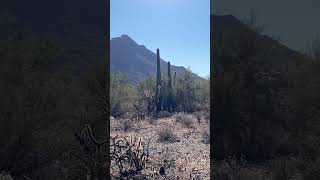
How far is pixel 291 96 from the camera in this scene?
1388cm

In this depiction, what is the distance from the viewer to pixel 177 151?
16.6 metres

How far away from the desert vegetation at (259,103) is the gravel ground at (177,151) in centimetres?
90

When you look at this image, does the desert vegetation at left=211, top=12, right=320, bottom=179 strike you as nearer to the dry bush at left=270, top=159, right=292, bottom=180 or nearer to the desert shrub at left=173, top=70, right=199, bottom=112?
the dry bush at left=270, top=159, right=292, bottom=180

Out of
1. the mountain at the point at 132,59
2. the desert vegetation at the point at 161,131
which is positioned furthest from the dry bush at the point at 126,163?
the mountain at the point at 132,59

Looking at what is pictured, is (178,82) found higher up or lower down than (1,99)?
higher up

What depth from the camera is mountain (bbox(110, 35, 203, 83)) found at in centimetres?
15514

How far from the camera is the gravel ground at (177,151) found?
12516 mm

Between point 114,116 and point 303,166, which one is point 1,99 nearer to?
point 303,166

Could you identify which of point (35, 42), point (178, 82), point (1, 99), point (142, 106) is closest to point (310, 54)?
point (35, 42)

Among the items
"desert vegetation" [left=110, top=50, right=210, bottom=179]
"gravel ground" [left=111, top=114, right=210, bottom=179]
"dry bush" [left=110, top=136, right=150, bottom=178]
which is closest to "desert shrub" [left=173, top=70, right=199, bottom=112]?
"desert vegetation" [left=110, top=50, right=210, bottom=179]

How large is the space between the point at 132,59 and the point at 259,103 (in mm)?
157911

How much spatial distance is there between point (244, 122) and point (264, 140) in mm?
772

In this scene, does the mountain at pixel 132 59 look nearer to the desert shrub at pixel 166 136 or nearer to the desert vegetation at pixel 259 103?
the desert shrub at pixel 166 136

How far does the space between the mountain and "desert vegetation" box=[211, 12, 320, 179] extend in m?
132
